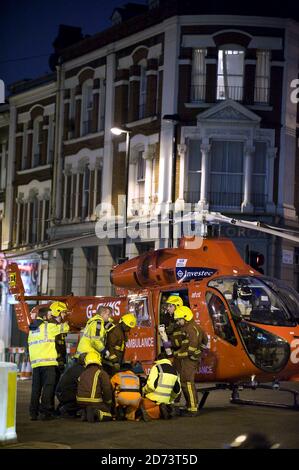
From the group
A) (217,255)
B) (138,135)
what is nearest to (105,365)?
(217,255)

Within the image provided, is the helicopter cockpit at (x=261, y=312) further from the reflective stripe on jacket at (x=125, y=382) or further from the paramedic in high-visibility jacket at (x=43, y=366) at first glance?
the paramedic in high-visibility jacket at (x=43, y=366)

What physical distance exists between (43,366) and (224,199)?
736 inches

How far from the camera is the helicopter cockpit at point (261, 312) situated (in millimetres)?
16547

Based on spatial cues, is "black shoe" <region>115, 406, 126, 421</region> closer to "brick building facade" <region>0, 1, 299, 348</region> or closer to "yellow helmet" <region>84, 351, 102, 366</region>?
"yellow helmet" <region>84, 351, 102, 366</region>

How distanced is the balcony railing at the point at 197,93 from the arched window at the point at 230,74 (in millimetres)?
588

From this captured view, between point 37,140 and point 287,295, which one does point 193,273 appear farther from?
point 37,140

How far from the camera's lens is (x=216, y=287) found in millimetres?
17297

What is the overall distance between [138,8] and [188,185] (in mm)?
8981

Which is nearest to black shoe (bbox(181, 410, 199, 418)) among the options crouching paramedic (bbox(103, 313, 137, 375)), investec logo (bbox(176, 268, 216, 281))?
crouching paramedic (bbox(103, 313, 137, 375))

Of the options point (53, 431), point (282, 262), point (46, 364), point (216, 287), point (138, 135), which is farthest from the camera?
point (138, 135)

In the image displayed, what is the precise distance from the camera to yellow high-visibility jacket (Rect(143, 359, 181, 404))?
14703mm

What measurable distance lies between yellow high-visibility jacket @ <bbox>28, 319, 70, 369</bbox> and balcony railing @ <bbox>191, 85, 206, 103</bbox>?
1979 cm

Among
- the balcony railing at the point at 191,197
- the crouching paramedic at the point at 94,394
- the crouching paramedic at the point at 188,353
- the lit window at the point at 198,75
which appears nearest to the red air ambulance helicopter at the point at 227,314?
the crouching paramedic at the point at 188,353

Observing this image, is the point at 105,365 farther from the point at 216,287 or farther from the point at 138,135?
the point at 138,135
